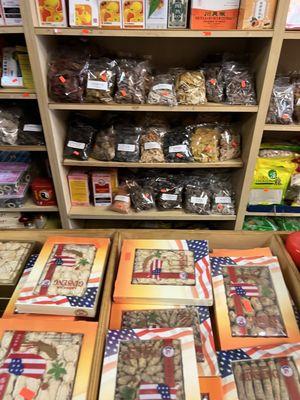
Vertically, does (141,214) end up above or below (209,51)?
below

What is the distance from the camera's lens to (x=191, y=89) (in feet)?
5.29

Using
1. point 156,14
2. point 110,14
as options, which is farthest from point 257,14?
point 110,14

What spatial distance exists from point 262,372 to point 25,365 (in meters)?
0.62

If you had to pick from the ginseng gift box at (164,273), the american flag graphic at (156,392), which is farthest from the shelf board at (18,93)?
the american flag graphic at (156,392)

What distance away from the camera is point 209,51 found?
1.83m

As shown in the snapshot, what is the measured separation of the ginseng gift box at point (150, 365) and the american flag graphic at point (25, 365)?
0.16 metres

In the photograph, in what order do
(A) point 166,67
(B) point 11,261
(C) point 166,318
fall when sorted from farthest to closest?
(A) point 166,67
(B) point 11,261
(C) point 166,318

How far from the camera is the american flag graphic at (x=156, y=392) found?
78cm

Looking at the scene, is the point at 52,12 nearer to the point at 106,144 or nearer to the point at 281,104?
the point at 106,144

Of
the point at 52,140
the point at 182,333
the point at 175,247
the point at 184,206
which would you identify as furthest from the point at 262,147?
the point at 182,333

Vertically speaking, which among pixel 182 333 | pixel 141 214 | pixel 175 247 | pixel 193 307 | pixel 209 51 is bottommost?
pixel 182 333

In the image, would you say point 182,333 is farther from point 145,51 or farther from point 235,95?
point 145,51

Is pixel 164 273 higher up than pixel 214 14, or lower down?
lower down

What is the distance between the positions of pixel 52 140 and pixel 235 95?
0.95m
